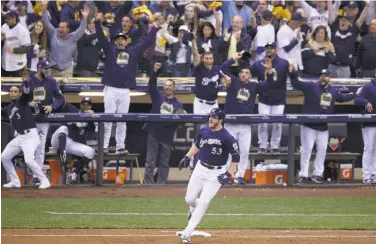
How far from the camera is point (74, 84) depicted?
16.3 meters

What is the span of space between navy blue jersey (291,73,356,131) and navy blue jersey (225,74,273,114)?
57cm

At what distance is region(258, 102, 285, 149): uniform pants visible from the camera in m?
15.7

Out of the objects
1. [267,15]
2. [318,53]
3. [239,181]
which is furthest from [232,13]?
[239,181]

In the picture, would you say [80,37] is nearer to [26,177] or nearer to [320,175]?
[26,177]

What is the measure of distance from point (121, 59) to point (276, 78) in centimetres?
278

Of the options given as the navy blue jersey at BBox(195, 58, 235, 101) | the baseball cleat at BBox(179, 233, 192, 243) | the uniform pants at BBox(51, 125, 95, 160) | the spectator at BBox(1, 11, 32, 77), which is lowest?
the uniform pants at BBox(51, 125, 95, 160)

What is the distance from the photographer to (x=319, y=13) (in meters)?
17.5

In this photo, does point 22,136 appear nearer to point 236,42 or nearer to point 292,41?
point 236,42

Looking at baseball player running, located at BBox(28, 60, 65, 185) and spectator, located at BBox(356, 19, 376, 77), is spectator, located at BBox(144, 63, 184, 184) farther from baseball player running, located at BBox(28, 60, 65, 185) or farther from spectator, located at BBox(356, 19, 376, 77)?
spectator, located at BBox(356, 19, 376, 77)

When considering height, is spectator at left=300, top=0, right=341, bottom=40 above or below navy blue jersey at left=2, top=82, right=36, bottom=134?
above

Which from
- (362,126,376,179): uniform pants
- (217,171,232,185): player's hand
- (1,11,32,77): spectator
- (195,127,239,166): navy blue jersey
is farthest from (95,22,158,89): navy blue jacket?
(217,171,232,185): player's hand

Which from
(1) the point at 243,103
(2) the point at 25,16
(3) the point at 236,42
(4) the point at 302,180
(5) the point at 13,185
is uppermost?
(2) the point at 25,16

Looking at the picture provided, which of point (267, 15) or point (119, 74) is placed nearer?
A: point (119, 74)

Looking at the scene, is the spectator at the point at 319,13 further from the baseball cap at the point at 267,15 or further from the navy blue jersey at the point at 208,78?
the navy blue jersey at the point at 208,78
